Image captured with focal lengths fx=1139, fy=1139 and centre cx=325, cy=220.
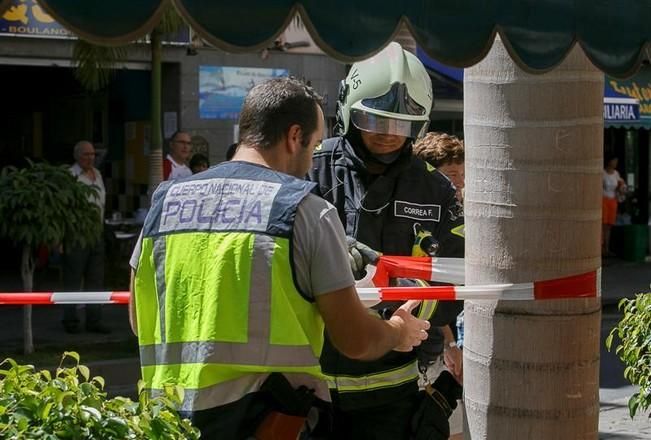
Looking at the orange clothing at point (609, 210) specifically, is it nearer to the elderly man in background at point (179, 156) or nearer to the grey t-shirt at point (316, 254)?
the elderly man in background at point (179, 156)

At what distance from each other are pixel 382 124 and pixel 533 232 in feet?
2.32

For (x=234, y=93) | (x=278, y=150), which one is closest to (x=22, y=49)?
(x=234, y=93)

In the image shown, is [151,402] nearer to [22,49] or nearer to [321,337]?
[321,337]

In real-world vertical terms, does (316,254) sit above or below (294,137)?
below

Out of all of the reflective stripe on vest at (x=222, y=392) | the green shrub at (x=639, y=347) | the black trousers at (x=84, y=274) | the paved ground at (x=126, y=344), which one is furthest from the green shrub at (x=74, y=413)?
the black trousers at (x=84, y=274)

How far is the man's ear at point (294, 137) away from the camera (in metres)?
3.04

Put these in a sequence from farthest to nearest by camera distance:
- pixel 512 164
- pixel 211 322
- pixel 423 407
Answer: pixel 423 407
pixel 512 164
pixel 211 322

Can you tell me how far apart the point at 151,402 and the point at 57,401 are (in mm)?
237

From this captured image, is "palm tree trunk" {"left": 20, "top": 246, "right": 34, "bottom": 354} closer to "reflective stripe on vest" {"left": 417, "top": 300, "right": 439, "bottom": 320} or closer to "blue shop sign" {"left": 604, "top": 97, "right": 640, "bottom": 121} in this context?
"reflective stripe on vest" {"left": 417, "top": 300, "right": 439, "bottom": 320}

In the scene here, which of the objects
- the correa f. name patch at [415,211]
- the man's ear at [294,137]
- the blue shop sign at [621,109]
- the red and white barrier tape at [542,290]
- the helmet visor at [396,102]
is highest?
the blue shop sign at [621,109]

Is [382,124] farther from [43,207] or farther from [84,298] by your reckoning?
[43,207]

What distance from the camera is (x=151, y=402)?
277 centimetres

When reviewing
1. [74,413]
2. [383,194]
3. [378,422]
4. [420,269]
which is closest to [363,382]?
[378,422]

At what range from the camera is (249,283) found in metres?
2.88
